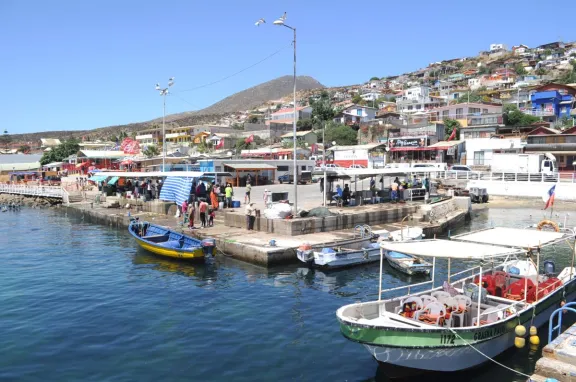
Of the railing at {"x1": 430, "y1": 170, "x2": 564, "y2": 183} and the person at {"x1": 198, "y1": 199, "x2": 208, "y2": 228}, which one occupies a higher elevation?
the railing at {"x1": 430, "y1": 170, "x2": 564, "y2": 183}

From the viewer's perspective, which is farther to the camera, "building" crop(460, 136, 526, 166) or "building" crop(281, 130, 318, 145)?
"building" crop(281, 130, 318, 145)

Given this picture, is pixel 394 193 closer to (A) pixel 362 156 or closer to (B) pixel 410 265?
(B) pixel 410 265

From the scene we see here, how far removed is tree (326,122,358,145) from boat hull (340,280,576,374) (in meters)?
73.3

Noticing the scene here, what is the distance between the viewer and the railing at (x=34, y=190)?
48222 mm

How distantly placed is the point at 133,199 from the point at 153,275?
20136 mm

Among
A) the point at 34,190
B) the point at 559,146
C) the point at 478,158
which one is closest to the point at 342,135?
the point at 478,158

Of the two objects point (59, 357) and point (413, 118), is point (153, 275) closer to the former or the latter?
point (59, 357)

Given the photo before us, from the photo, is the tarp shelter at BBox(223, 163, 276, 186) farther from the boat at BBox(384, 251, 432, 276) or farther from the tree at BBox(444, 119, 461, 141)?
the tree at BBox(444, 119, 461, 141)

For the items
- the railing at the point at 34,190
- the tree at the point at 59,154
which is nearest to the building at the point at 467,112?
the railing at the point at 34,190

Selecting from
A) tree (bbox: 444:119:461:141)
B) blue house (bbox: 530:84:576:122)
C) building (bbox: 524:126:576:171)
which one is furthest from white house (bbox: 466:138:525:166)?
blue house (bbox: 530:84:576:122)

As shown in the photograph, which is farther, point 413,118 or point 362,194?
point 413,118

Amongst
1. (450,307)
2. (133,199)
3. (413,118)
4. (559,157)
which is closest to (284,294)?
(450,307)

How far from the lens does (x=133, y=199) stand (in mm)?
37312

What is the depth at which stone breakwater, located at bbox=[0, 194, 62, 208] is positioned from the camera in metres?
47.8
